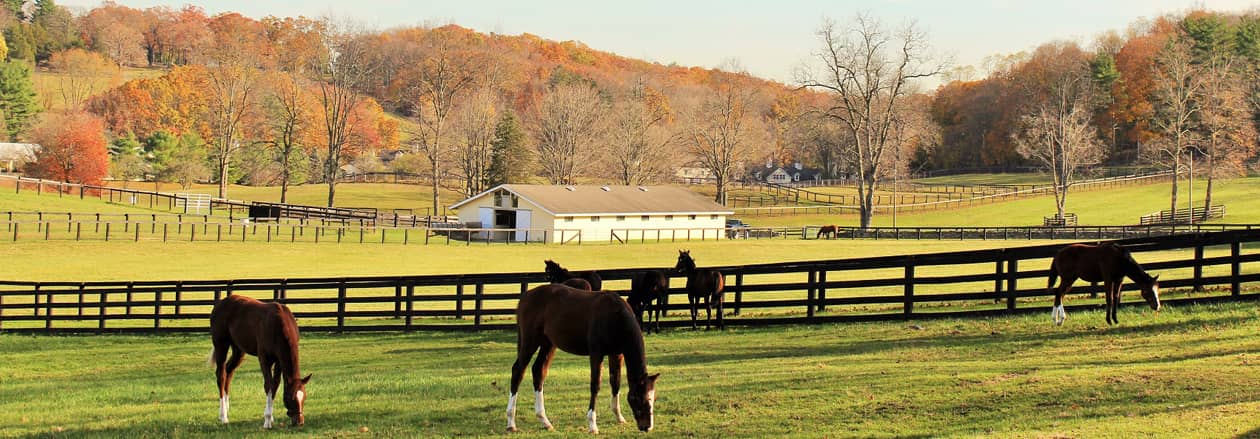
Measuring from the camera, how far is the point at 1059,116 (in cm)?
7931

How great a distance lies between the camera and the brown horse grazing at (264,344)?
9.24 meters

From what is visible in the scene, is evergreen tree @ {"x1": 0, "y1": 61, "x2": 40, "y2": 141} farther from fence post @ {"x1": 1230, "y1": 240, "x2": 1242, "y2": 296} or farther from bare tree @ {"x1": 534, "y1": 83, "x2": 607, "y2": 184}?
fence post @ {"x1": 1230, "y1": 240, "x2": 1242, "y2": 296}

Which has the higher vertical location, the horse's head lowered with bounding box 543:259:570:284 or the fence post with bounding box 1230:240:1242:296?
the fence post with bounding box 1230:240:1242:296

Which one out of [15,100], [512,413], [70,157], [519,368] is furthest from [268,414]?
[15,100]

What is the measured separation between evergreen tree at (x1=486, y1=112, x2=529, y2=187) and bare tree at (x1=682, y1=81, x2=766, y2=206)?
1570cm

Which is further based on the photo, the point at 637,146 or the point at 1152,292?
the point at 637,146

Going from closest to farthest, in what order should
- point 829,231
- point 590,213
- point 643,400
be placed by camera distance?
point 643,400, point 590,213, point 829,231

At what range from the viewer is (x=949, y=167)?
415 feet

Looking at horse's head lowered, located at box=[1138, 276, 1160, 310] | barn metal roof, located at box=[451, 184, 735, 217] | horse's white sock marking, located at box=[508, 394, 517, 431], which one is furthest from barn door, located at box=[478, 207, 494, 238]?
horse's white sock marking, located at box=[508, 394, 517, 431]

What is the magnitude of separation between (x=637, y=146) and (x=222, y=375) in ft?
258

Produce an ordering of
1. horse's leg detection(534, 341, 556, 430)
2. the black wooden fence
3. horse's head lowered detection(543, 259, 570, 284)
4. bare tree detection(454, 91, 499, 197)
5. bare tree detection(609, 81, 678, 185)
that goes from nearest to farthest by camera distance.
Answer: horse's leg detection(534, 341, 556, 430)
the black wooden fence
horse's head lowered detection(543, 259, 570, 284)
bare tree detection(454, 91, 499, 197)
bare tree detection(609, 81, 678, 185)

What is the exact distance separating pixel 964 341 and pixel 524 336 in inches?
300

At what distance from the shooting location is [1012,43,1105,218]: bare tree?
241 feet

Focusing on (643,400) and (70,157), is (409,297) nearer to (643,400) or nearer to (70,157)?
(643,400)
